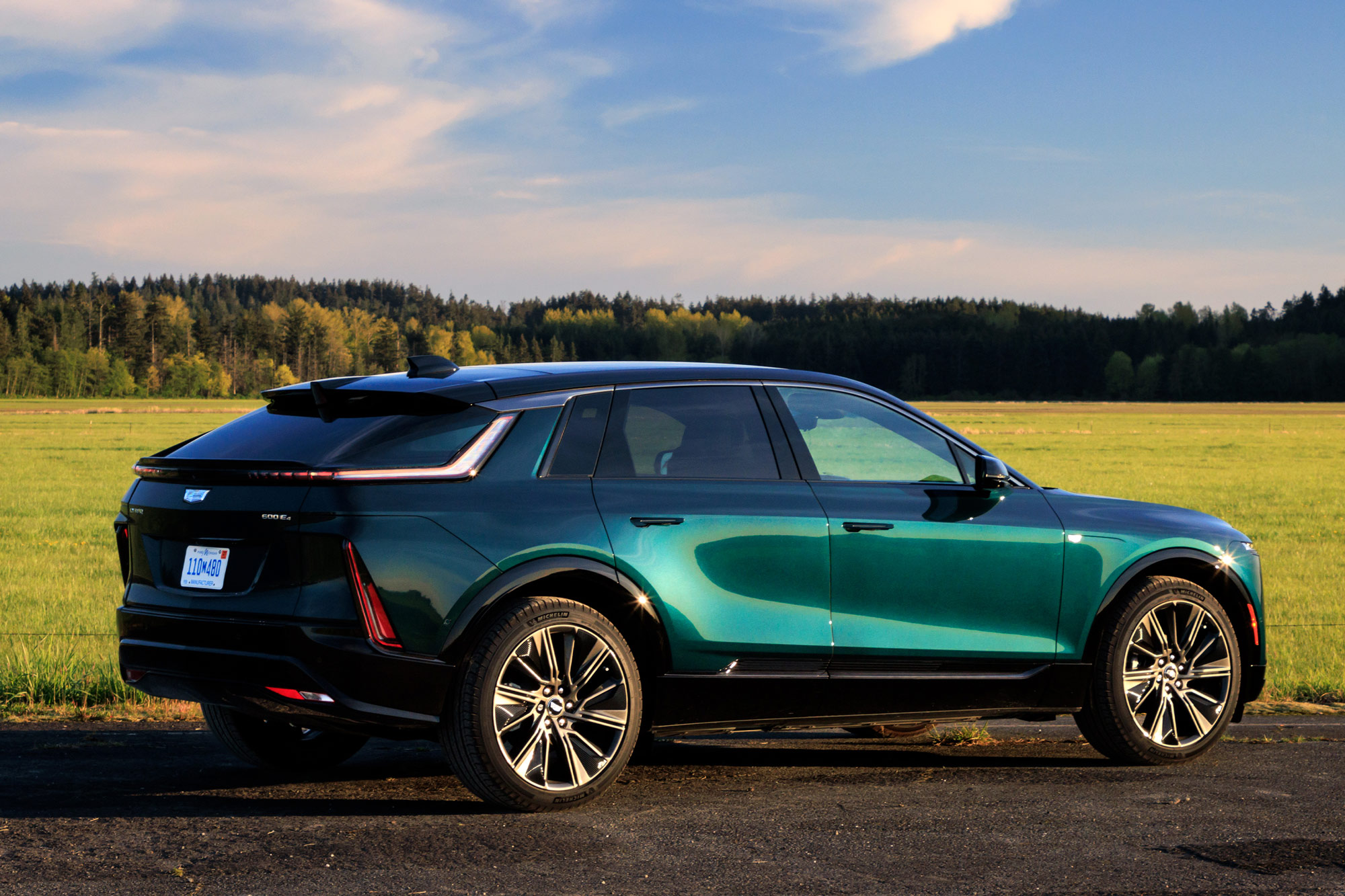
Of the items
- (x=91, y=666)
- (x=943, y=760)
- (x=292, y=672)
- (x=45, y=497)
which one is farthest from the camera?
(x=45, y=497)

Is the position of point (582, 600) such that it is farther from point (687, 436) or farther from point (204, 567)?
point (204, 567)

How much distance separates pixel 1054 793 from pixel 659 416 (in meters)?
2.22

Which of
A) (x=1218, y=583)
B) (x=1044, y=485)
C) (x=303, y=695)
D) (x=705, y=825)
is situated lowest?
(x=1044, y=485)

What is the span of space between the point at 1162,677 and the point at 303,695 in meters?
3.84

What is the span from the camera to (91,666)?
30.8 ft

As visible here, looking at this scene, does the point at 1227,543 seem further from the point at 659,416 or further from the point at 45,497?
the point at 45,497

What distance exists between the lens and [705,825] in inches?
209

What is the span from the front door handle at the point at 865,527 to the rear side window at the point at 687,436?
1.14 ft

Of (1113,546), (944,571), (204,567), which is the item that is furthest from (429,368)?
(1113,546)

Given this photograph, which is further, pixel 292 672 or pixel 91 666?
pixel 91 666

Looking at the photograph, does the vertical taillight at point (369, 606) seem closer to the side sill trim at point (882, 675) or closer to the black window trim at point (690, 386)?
the black window trim at point (690, 386)

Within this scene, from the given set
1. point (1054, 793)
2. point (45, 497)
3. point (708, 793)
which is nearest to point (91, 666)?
point (708, 793)

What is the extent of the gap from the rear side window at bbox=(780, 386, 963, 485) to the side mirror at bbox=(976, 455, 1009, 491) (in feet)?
0.52

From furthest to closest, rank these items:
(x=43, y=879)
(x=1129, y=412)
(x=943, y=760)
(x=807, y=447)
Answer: (x=1129, y=412), (x=943, y=760), (x=807, y=447), (x=43, y=879)
